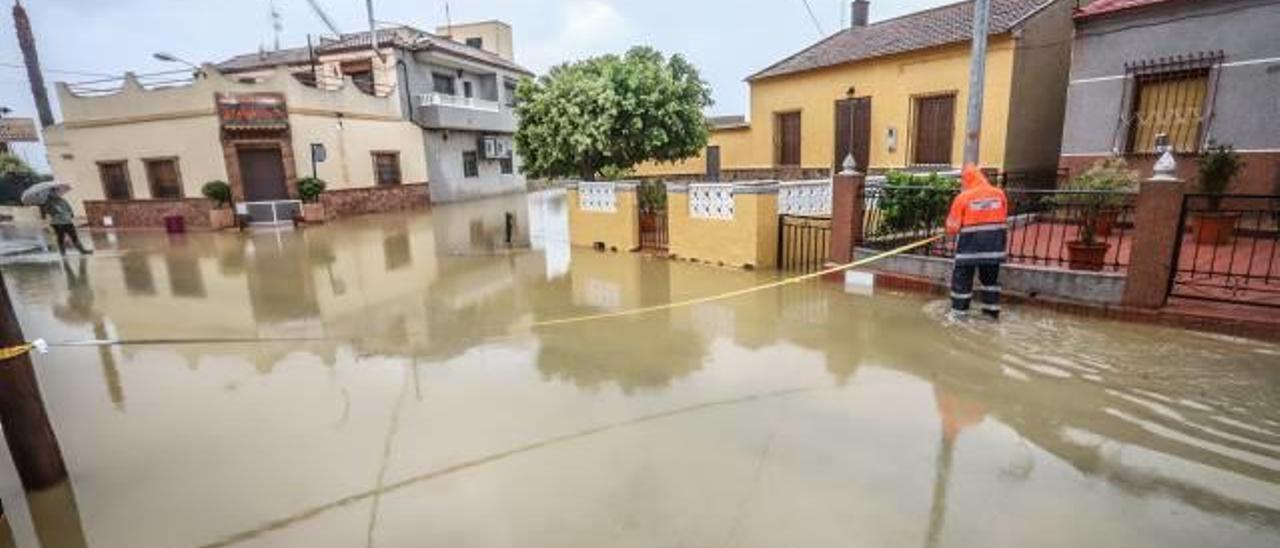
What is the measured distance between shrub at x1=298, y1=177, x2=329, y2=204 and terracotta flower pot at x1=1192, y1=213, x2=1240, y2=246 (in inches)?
775

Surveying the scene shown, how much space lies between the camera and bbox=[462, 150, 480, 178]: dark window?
26.0m

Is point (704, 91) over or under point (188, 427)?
over

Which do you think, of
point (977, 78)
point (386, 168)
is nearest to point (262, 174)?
point (386, 168)

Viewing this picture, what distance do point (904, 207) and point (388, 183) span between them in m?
18.7

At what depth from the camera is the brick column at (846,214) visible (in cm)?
821

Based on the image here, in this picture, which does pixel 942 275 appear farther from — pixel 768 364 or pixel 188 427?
pixel 188 427

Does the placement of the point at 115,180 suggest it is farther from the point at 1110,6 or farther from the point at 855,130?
the point at 1110,6

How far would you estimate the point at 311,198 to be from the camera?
18203 mm

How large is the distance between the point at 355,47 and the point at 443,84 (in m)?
3.53

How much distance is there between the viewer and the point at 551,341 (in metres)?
6.31

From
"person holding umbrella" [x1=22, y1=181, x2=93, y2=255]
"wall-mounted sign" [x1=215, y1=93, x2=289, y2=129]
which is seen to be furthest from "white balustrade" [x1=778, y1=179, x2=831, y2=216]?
"wall-mounted sign" [x1=215, y1=93, x2=289, y2=129]

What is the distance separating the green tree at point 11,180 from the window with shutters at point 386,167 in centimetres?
1833

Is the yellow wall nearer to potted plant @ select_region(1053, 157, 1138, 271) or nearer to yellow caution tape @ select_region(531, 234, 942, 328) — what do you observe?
potted plant @ select_region(1053, 157, 1138, 271)

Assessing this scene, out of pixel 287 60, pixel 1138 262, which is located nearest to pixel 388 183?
pixel 287 60
